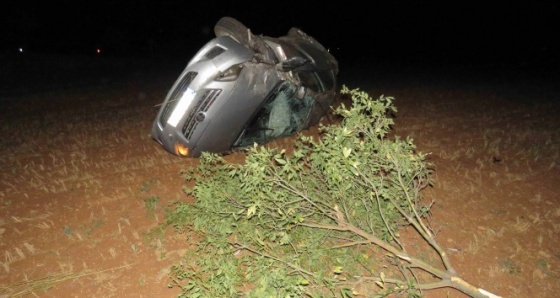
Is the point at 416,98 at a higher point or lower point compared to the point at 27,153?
higher

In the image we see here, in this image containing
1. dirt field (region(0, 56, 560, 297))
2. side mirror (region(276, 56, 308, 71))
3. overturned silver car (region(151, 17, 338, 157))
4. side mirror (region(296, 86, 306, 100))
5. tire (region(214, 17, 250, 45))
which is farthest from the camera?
tire (region(214, 17, 250, 45))

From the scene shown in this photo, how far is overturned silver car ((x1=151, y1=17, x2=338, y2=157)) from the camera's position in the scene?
4.82m

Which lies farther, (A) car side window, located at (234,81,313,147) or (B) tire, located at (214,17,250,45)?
(B) tire, located at (214,17,250,45)

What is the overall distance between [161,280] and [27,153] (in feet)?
13.8

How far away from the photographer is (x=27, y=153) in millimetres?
6062

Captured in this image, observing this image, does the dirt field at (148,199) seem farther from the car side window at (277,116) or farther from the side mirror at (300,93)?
the side mirror at (300,93)

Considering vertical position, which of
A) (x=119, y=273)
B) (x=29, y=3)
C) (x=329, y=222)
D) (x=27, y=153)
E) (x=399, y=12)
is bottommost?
(x=29, y=3)

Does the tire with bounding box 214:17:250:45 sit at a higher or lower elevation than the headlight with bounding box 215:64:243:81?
higher

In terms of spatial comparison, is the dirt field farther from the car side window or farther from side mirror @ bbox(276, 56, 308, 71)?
side mirror @ bbox(276, 56, 308, 71)

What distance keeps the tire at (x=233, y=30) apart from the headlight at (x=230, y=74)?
63 cm

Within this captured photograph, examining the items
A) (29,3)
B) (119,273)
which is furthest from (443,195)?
(29,3)

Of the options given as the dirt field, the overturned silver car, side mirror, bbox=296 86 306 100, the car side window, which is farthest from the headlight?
the dirt field

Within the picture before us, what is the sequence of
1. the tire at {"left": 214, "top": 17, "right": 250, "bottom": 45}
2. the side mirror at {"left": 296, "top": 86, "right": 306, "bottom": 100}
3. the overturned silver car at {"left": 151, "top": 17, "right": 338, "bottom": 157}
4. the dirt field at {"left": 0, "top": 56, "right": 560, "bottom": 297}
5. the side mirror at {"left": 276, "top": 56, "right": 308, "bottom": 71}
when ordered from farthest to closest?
the tire at {"left": 214, "top": 17, "right": 250, "bottom": 45} → the side mirror at {"left": 296, "top": 86, "right": 306, "bottom": 100} → the side mirror at {"left": 276, "top": 56, "right": 308, "bottom": 71} → the overturned silver car at {"left": 151, "top": 17, "right": 338, "bottom": 157} → the dirt field at {"left": 0, "top": 56, "right": 560, "bottom": 297}

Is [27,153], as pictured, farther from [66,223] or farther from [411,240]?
[411,240]
